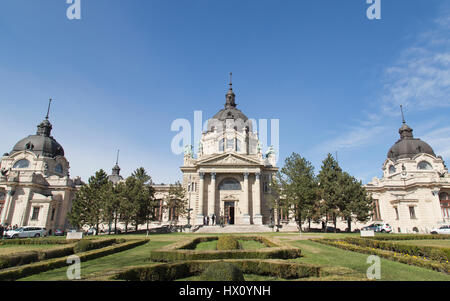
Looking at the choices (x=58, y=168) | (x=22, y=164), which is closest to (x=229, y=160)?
(x=58, y=168)

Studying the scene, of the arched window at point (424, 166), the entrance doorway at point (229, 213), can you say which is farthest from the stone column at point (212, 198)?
the arched window at point (424, 166)

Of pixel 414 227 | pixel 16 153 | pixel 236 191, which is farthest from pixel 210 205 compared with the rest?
pixel 16 153

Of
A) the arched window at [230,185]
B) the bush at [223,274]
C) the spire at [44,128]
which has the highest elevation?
the spire at [44,128]

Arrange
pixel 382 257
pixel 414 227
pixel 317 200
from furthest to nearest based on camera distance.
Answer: pixel 414 227
pixel 317 200
pixel 382 257

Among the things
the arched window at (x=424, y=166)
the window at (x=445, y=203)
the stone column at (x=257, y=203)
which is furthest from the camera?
the arched window at (x=424, y=166)

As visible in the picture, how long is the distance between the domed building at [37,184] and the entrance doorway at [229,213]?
108ft

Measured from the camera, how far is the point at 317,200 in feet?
126

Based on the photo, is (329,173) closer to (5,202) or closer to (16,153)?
(5,202)

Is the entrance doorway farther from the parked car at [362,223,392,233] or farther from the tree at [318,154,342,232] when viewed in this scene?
the parked car at [362,223,392,233]

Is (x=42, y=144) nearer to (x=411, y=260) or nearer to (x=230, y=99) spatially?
(x=230, y=99)

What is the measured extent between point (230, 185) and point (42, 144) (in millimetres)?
45413

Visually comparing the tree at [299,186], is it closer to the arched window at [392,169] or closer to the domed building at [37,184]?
the arched window at [392,169]

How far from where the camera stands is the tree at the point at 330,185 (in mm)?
37875
